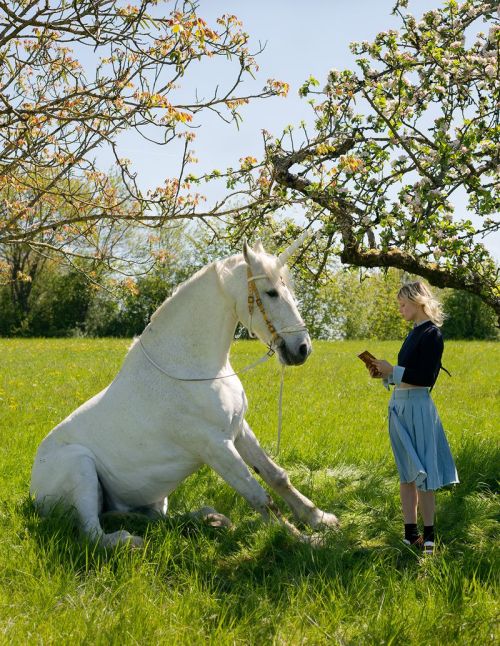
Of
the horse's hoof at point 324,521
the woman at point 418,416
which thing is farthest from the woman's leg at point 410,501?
the horse's hoof at point 324,521

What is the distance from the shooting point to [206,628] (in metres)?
3.75

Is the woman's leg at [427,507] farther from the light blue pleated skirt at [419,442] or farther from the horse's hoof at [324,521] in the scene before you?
the horse's hoof at [324,521]

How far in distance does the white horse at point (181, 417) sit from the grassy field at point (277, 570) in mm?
302

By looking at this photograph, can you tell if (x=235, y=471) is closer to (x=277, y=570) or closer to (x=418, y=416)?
(x=277, y=570)

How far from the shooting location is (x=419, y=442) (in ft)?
16.5

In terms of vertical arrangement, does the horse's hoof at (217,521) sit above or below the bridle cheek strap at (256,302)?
below

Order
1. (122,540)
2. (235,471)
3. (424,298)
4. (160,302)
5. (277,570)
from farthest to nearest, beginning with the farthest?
(160,302) < (424,298) < (235,471) < (122,540) < (277,570)

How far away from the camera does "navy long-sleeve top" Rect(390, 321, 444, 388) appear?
16.4 ft

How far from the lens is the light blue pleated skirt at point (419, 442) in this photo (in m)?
4.93

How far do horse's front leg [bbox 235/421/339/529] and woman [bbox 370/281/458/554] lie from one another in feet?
2.34

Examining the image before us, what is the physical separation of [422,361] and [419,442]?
590 millimetres

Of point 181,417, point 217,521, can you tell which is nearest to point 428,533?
point 217,521

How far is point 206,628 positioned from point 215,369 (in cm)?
195

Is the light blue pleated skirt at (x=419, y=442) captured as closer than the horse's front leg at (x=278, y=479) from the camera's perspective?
Yes
